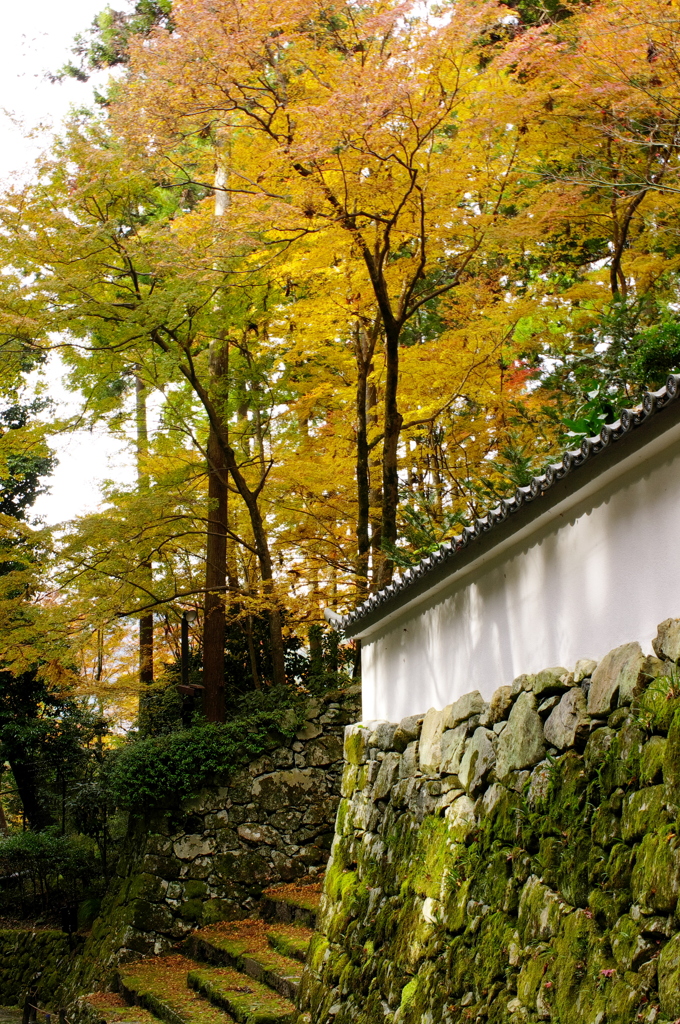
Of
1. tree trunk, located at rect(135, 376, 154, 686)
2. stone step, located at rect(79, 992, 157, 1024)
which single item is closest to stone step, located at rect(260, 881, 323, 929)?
stone step, located at rect(79, 992, 157, 1024)

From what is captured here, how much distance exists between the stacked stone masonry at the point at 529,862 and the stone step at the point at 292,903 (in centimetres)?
309

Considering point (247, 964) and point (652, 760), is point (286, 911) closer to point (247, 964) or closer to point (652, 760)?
point (247, 964)

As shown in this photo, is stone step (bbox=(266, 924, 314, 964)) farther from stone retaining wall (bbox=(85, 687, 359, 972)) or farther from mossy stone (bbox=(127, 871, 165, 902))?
mossy stone (bbox=(127, 871, 165, 902))

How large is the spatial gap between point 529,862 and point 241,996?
17.4 ft

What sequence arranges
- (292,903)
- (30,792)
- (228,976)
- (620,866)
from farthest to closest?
1. (30,792)
2. (292,903)
3. (228,976)
4. (620,866)

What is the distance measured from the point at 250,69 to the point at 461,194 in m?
2.71

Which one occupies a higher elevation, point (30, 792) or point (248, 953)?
point (30, 792)

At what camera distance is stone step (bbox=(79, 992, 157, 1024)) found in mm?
9047

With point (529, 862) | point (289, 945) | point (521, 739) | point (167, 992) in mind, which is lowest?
point (167, 992)

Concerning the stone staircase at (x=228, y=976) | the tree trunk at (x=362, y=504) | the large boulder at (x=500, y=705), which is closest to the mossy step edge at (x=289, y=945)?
the stone staircase at (x=228, y=976)

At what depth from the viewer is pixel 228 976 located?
9656 mm

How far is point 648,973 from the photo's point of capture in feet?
11.5

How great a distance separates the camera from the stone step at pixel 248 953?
29.1ft

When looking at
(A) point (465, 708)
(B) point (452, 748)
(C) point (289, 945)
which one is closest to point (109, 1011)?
(C) point (289, 945)
